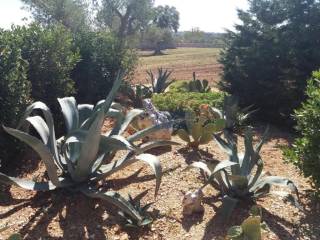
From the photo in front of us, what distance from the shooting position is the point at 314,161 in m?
3.67

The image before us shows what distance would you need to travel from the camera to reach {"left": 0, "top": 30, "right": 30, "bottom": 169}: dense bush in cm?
409

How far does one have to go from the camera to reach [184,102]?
7.05m

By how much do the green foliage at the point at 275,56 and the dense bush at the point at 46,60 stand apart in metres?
3.66

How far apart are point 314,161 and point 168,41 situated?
48.3 meters

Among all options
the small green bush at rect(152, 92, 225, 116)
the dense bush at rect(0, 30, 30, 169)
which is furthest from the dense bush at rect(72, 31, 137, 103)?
the dense bush at rect(0, 30, 30, 169)

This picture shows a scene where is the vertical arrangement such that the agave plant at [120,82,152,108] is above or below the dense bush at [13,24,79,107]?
below

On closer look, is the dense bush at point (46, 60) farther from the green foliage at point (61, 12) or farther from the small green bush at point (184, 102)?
the green foliage at point (61, 12)

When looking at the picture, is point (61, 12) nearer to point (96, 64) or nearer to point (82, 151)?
point (96, 64)

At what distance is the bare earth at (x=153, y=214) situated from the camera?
10.5 ft

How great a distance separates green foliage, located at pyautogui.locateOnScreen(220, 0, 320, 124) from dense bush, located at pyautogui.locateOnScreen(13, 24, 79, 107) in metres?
3.66

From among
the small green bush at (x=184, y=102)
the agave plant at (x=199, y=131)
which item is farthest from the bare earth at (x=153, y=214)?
the small green bush at (x=184, y=102)

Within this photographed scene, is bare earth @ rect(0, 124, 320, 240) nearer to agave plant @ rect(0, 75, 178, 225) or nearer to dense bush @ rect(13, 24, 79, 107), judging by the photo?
agave plant @ rect(0, 75, 178, 225)

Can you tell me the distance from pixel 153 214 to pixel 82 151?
0.84 metres

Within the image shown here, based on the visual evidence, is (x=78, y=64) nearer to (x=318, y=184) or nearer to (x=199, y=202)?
(x=199, y=202)
